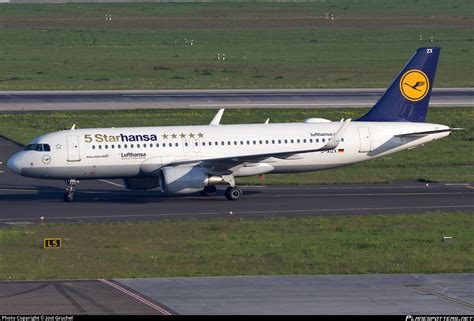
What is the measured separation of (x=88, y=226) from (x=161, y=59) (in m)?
93.9

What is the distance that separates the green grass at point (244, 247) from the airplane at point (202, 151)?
246 inches

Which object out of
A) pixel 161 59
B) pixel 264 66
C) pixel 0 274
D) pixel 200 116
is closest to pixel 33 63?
pixel 161 59

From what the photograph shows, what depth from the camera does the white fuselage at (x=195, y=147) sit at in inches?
2115

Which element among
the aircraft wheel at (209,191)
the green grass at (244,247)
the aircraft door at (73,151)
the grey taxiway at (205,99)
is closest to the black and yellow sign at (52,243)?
the green grass at (244,247)

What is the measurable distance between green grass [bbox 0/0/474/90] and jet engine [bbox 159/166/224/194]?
56583 mm

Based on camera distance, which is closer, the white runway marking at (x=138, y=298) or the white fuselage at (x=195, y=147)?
the white runway marking at (x=138, y=298)

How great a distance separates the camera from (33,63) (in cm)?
13475

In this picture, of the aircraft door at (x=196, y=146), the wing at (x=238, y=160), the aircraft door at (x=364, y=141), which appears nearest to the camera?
the wing at (x=238, y=160)

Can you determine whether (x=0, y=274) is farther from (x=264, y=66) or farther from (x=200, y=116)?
(x=264, y=66)

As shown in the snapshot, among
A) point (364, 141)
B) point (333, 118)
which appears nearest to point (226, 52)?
point (333, 118)

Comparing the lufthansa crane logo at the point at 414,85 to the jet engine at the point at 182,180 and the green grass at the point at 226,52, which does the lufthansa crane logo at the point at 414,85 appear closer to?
the jet engine at the point at 182,180

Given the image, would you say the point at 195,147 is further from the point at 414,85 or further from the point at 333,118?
the point at 333,118

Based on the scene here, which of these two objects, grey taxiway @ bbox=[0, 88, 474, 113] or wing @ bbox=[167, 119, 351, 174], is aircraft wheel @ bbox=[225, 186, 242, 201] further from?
grey taxiway @ bbox=[0, 88, 474, 113]

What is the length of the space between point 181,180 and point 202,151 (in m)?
2.73
